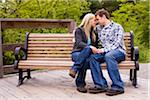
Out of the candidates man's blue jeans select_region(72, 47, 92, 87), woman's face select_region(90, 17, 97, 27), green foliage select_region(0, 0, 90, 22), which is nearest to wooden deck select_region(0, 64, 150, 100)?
man's blue jeans select_region(72, 47, 92, 87)

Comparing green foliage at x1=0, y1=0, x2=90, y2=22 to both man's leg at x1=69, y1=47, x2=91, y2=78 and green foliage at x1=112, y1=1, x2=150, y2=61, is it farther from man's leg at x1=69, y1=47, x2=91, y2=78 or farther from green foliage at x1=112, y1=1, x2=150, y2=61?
man's leg at x1=69, y1=47, x2=91, y2=78

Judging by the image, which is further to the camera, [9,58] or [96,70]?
[9,58]

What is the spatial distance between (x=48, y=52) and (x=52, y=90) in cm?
95

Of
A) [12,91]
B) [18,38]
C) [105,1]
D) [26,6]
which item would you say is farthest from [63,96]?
[105,1]

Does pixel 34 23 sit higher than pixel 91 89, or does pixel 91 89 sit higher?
pixel 34 23

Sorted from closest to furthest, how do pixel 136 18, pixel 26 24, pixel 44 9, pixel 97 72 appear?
pixel 97 72 < pixel 26 24 < pixel 44 9 < pixel 136 18

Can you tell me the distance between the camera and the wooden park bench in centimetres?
595

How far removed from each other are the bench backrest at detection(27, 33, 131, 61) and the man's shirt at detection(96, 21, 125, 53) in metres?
0.58

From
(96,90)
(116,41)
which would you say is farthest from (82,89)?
(116,41)

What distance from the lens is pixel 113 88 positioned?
215 inches

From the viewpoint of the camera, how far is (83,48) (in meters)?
5.68

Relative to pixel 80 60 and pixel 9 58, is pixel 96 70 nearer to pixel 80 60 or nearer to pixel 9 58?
pixel 80 60

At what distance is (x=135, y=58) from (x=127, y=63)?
0.15 m

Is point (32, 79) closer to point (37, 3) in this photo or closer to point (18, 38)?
point (18, 38)
